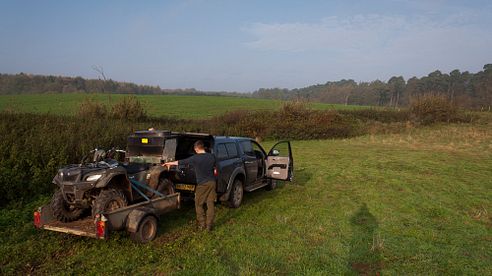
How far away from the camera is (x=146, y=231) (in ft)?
20.0

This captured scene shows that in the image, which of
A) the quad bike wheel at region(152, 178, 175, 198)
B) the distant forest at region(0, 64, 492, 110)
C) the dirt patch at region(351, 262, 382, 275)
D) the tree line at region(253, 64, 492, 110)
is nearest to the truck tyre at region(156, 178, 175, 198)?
the quad bike wheel at region(152, 178, 175, 198)

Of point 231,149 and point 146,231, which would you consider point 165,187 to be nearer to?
point 146,231

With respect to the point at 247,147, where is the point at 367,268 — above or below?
below

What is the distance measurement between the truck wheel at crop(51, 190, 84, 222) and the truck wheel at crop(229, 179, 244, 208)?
3.41 meters

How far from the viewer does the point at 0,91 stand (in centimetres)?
5250

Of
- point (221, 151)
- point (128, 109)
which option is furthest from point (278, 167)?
point (128, 109)

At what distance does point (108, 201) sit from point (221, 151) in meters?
3.08

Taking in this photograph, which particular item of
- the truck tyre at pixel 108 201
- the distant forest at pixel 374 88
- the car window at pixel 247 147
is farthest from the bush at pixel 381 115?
the truck tyre at pixel 108 201

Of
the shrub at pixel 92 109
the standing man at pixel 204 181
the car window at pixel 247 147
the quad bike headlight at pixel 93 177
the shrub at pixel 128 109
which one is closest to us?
the quad bike headlight at pixel 93 177

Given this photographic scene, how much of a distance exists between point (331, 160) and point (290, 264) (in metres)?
13.2

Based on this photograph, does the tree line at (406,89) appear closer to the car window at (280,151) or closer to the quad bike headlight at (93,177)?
the car window at (280,151)

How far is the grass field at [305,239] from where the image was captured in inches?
206

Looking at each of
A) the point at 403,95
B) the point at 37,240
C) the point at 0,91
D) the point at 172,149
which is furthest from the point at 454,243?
the point at 403,95

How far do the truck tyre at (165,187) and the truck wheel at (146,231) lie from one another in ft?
3.18
